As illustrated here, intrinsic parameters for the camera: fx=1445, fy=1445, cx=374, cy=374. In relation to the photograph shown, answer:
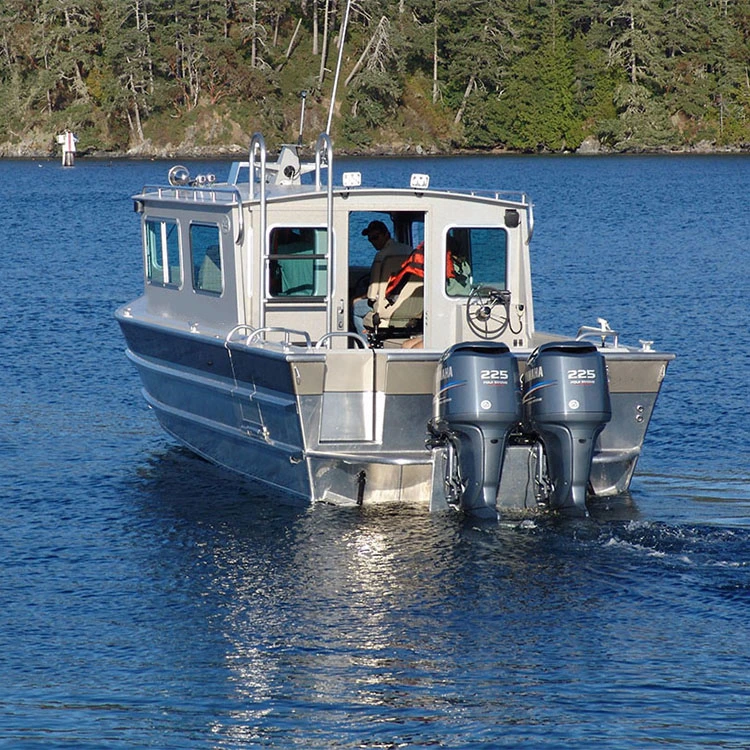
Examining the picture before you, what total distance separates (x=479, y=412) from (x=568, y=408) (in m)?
0.79

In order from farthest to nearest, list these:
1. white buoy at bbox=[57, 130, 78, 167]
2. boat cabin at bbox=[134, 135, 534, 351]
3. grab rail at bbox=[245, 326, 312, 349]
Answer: white buoy at bbox=[57, 130, 78, 167] < boat cabin at bbox=[134, 135, 534, 351] < grab rail at bbox=[245, 326, 312, 349]

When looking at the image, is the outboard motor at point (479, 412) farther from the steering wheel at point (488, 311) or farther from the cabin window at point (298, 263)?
the cabin window at point (298, 263)

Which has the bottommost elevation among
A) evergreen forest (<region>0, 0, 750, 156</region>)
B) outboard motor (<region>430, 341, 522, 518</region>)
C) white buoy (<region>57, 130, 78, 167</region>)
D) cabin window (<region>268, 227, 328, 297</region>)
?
outboard motor (<region>430, 341, 522, 518</region>)

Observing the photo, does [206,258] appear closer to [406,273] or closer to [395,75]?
[406,273]

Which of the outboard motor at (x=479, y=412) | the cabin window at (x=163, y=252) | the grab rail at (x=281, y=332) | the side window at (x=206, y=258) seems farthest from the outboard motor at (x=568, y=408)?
the cabin window at (x=163, y=252)

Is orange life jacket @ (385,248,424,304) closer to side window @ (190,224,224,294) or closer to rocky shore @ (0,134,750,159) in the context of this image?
side window @ (190,224,224,294)

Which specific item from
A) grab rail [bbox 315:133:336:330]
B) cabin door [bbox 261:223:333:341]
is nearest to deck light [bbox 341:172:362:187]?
grab rail [bbox 315:133:336:330]

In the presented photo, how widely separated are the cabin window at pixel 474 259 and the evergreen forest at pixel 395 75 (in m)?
102

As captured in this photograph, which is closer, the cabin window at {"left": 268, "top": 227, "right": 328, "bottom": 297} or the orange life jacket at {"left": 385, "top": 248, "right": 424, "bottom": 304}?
the cabin window at {"left": 268, "top": 227, "right": 328, "bottom": 297}

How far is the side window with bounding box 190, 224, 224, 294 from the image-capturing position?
1480 cm

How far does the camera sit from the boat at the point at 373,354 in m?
12.6

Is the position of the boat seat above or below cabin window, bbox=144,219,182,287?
below

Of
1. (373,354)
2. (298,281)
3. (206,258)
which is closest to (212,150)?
(206,258)

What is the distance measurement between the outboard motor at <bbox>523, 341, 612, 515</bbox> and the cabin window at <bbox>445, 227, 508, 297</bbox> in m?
2.11
